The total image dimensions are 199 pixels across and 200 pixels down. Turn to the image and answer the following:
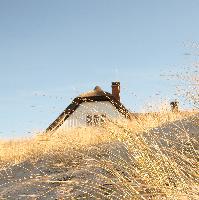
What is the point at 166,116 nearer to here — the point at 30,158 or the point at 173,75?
the point at 30,158

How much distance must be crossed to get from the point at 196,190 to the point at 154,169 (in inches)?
17.1

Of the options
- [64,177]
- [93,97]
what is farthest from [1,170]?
[93,97]

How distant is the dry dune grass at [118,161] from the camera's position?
7.99ft

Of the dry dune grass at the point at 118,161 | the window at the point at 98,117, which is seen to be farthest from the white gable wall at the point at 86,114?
the dry dune grass at the point at 118,161

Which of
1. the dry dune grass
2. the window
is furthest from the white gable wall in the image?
the dry dune grass

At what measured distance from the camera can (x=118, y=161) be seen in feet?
10.7

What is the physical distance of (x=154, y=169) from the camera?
2.50m

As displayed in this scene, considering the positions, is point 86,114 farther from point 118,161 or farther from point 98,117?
point 118,161

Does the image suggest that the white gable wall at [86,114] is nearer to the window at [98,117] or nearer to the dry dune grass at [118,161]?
the window at [98,117]

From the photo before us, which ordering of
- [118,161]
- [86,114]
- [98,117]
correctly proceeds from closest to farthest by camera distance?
[118,161] < [98,117] < [86,114]

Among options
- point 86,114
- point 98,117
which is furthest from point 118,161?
point 86,114

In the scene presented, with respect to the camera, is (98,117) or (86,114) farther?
(86,114)

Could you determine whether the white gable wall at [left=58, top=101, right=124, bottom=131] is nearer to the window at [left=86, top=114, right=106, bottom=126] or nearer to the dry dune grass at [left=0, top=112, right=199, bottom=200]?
the window at [left=86, top=114, right=106, bottom=126]

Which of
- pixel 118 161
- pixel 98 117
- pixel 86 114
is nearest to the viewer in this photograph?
pixel 118 161
